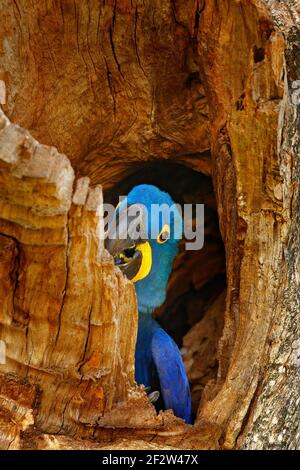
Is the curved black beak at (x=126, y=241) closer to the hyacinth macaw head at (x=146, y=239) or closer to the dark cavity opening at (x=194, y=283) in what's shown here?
the hyacinth macaw head at (x=146, y=239)

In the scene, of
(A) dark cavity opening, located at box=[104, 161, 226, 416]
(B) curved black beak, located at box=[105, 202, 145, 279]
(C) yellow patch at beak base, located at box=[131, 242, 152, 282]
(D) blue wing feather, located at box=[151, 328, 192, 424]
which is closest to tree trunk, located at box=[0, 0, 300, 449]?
(B) curved black beak, located at box=[105, 202, 145, 279]

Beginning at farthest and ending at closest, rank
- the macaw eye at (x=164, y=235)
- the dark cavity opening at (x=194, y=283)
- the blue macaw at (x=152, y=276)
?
the dark cavity opening at (x=194, y=283) → the macaw eye at (x=164, y=235) → the blue macaw at (x=152, y=276)

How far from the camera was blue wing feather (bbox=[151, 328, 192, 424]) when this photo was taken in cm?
312

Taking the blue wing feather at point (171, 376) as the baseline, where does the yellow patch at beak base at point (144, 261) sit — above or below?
above

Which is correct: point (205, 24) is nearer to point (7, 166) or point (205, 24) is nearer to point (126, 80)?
point (126, 80)

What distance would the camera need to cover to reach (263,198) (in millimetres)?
2361

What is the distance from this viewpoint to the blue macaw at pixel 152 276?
3072 mm

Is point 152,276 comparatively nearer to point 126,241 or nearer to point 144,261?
point 144,261

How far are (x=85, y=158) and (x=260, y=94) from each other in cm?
112

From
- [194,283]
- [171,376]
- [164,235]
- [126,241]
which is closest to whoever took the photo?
[126,241]

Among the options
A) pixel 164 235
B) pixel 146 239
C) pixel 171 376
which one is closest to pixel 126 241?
pixel 146 239

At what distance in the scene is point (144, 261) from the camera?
3201 mm

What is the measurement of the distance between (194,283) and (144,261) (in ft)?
2.95

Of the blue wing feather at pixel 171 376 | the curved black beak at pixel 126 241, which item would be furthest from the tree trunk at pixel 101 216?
the blue wing feather at pixel 171 376
